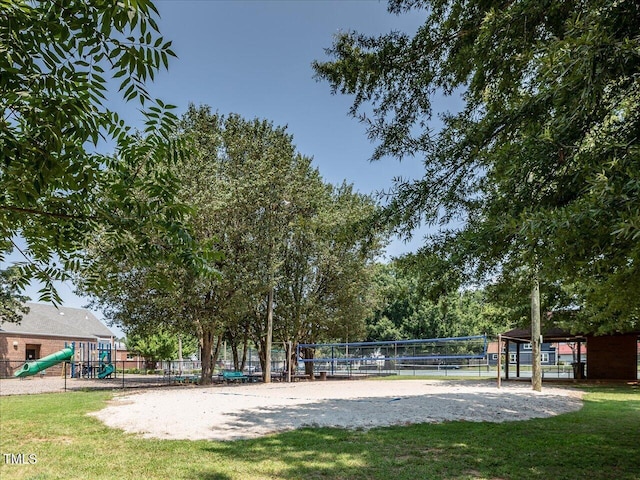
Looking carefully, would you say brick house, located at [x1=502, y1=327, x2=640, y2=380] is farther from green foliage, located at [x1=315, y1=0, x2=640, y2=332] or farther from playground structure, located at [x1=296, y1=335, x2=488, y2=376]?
green foliage, located at [x1=315, y1=0, x2=640, y2=332]

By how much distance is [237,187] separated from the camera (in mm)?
20406

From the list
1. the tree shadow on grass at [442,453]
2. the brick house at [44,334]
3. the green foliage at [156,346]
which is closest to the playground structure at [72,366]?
the brick house at [44,334]

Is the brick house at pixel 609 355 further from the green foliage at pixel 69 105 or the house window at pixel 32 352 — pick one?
the house window at pixel 32 352

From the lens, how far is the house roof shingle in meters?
38.6

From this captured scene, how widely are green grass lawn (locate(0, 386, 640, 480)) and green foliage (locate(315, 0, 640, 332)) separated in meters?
2.26

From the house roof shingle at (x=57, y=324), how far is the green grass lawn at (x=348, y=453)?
33.4 metres

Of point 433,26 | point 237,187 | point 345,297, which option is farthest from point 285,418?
point 345,297

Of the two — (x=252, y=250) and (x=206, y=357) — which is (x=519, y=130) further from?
(x=206, y=357)

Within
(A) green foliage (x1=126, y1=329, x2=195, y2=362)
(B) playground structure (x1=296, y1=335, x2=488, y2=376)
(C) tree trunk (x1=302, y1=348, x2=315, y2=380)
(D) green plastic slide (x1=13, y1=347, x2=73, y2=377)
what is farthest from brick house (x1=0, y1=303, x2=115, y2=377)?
(B) playground structure (x1=296, y1=335, x2=488, y2=376)

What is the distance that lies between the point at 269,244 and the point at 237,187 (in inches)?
131

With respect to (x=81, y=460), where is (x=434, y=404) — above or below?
below

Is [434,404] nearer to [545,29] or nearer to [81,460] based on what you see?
[81,460]

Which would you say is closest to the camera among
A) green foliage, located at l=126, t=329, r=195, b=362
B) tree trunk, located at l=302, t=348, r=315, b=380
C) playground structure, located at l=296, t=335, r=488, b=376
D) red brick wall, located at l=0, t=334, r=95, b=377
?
tree trunk, located at l=302, t=348, r=315, b=380

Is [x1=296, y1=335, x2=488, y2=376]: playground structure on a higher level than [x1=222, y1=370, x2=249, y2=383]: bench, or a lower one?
lower
